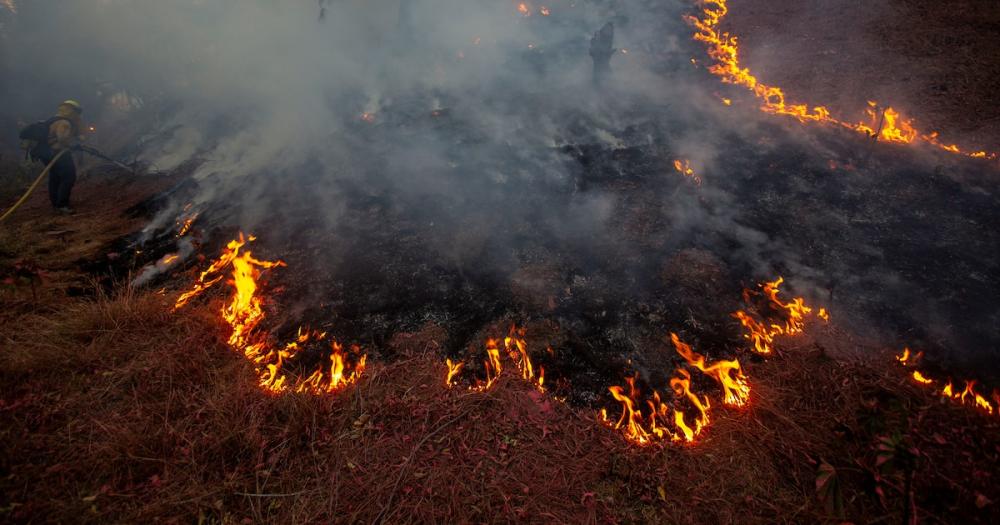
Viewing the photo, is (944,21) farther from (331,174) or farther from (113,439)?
(113,439)

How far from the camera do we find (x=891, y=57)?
36.4 feet

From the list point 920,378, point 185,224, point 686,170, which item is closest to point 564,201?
point 686,170

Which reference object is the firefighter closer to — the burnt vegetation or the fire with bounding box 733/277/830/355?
the burnt vegetation

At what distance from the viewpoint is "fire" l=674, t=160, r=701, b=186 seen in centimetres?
808

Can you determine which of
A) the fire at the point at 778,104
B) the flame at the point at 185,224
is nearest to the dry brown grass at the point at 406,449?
the flame at the point at 185,224

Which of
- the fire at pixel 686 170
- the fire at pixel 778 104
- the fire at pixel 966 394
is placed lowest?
the fire at pixel 966 394

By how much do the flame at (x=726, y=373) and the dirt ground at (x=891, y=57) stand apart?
9.19 metres

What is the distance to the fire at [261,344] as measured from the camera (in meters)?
4.70

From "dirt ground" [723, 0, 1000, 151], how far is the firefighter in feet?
57.9

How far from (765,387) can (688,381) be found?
83 centimetres

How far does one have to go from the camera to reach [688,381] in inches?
185

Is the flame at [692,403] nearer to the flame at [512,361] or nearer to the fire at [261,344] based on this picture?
the flame at [512,361]

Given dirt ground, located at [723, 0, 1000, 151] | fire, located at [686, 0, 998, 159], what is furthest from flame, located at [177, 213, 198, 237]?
dirt ground, located at [723, 0, 1000, 151]

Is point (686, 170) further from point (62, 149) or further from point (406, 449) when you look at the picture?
point (62, 149)
